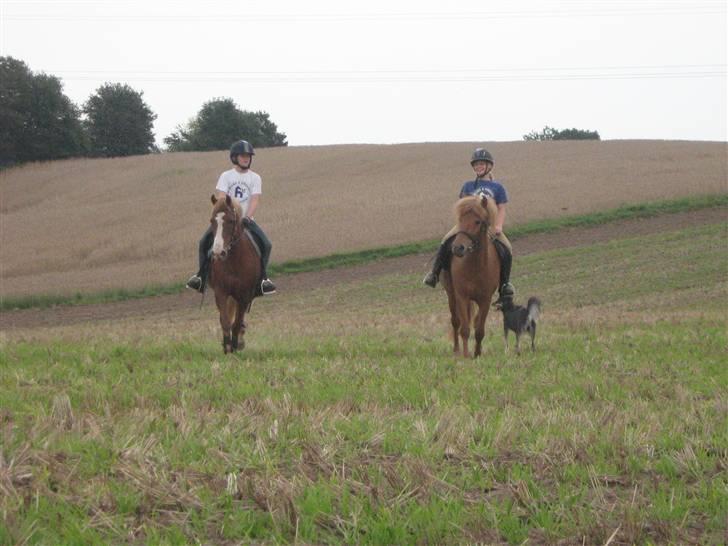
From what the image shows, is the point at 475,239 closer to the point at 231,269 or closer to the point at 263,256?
the point at 263,256

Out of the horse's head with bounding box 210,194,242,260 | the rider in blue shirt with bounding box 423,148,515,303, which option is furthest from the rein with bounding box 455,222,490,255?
the horse's head with bounding box 210,194,242,260

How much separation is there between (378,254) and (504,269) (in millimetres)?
27156

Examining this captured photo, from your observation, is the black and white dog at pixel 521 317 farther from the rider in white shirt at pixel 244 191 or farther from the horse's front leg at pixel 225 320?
the horse's front leg at pixel 225 320

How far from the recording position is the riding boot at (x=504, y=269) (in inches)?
509

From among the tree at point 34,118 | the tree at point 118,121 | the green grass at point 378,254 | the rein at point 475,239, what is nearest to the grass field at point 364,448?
the rein at point 475,239

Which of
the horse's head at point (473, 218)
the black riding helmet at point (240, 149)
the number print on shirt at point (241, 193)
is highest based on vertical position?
the black riding helmet at point (240, 149)

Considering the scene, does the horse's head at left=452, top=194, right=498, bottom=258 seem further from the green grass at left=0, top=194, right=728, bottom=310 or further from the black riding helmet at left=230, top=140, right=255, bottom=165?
the green grass at left=0, top=194, right=728, bottom=310

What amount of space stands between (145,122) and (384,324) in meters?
84.8

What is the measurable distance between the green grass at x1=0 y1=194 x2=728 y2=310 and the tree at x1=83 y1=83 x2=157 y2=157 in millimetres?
58787

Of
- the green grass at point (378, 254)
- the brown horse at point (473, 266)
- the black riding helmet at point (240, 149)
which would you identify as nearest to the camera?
the brown horse at point (473, 266)

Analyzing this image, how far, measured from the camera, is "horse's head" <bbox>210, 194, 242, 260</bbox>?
12.3 meters

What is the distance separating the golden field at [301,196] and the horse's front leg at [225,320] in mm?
24666

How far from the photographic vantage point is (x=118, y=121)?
3787 inches

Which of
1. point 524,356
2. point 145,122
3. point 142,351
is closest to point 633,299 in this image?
point 524,356
